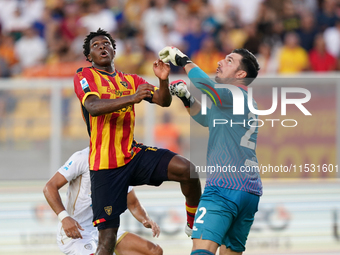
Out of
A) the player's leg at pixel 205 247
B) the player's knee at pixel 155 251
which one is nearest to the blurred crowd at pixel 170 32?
the player's knee at pixel 155 251

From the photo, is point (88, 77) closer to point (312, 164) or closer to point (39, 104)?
point (39, 104)

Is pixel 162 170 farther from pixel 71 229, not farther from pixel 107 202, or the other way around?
pixel 71 229

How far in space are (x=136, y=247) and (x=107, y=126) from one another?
152 cm

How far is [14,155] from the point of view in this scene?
852 centimetres

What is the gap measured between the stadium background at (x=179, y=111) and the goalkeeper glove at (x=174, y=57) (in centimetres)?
343

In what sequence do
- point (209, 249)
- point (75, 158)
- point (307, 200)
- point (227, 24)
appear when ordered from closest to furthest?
1. point (209, 249)
2. point (75, 158)
3. point (307, 200)
4. point (227, 24)

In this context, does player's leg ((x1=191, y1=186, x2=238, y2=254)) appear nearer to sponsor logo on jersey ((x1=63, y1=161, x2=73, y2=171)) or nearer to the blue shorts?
the blue shorts

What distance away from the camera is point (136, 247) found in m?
5.64

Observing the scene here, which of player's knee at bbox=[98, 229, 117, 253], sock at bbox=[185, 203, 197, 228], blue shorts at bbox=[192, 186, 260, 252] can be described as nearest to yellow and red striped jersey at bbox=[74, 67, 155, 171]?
player's knee at bbox=[98, 229, 117, 253]

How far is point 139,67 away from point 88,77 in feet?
16.7

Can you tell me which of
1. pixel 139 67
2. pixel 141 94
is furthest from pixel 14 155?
pixel 141 94

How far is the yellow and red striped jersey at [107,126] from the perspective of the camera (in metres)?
4.88

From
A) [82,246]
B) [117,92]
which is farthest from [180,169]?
[82,246]

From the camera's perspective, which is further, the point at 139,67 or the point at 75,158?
the point at 139,67
